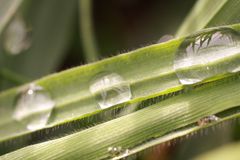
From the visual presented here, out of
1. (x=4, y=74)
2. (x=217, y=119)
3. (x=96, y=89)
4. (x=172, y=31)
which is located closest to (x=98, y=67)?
(x=96, y=89)

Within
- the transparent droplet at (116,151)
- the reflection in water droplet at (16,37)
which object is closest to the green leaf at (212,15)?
the transparent droplet at (116,151)

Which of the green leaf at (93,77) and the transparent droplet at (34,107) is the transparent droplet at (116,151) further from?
the transparent droplet at (34,107)

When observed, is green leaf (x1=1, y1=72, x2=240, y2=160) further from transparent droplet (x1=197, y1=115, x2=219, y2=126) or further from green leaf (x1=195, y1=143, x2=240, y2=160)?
green leaf (x1=195, y1=143, x2=240, y2=160)

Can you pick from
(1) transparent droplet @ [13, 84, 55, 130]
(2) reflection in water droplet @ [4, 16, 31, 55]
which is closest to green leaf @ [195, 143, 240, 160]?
(1) transparent droplet @ [13, 84, 55, 130]

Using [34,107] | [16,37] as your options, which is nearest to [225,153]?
[34,107]

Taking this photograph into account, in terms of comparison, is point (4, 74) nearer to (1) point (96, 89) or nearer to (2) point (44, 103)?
(2) point (44, 103)

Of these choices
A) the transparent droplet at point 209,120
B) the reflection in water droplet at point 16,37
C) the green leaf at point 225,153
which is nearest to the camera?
the transparent droplet at point 209,120

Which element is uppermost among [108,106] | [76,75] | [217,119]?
[76,75]
